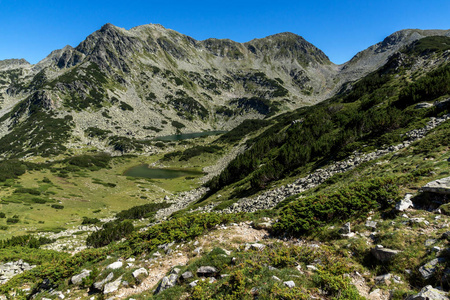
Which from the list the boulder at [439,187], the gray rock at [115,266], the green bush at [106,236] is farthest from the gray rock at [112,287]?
the green bush at [106,236]

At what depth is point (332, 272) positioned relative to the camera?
8.02 m

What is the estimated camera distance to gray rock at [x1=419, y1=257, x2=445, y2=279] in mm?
6723

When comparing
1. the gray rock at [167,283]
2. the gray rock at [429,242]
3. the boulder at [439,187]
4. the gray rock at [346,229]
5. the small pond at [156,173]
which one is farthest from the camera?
the small pond at [156,173]

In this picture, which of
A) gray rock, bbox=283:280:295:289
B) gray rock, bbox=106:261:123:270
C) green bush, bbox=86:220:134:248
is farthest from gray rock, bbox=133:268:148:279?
green bush, bbox=86:220:134:248

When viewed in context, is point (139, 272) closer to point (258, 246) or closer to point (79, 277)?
point (79, 277)

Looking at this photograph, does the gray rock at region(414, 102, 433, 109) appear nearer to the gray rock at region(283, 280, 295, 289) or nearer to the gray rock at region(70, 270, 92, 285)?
the gray rock at region(283, 280, 295, 289)

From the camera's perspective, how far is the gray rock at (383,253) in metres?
8.11

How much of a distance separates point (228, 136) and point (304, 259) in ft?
472

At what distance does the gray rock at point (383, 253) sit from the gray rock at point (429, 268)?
108 cm

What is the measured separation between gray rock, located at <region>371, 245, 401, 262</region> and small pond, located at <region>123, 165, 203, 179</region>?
294 ft

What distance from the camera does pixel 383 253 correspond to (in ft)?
27.3

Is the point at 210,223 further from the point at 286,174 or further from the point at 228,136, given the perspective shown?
the point at 228,136

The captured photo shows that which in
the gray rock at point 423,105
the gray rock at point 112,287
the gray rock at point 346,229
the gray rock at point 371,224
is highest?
the gray rock at point 423,105

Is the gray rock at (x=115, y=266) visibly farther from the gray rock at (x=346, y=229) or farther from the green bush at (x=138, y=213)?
the green bush at (x=138, y=213)
